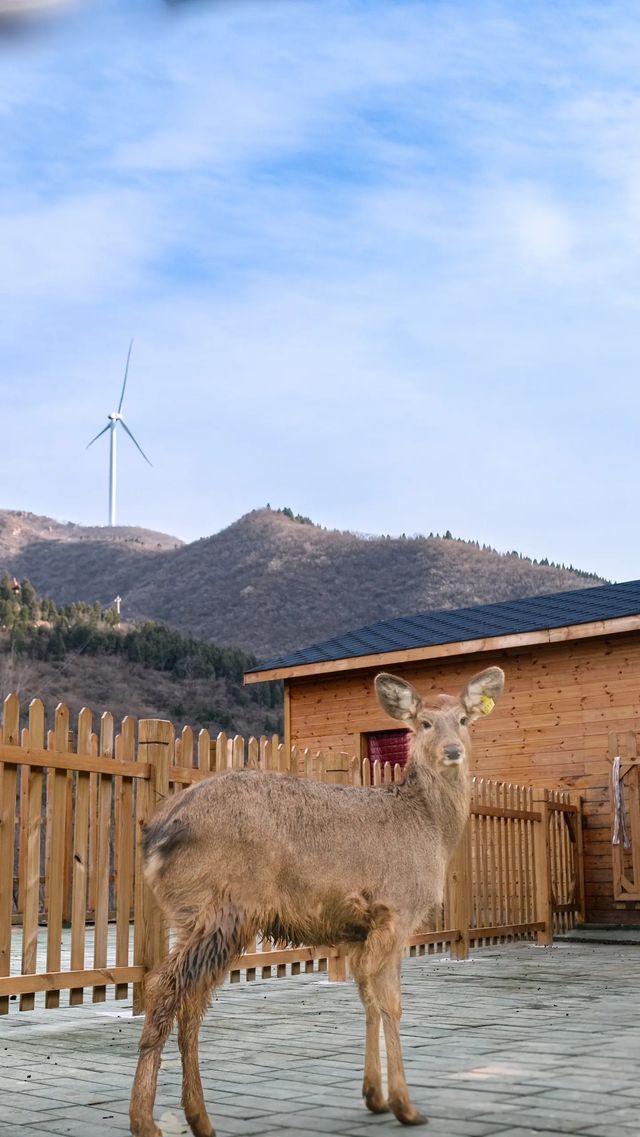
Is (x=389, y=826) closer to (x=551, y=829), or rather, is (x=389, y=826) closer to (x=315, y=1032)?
(x=315, y=1032)

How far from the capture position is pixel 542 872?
43.7 feet

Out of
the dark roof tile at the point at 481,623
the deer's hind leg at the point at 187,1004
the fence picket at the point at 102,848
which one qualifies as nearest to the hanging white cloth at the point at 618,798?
the dark roof tile at the point at 481,623

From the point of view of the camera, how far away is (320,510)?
343 feet

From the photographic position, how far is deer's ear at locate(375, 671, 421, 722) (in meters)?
5.64

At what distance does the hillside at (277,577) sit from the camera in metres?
83.6

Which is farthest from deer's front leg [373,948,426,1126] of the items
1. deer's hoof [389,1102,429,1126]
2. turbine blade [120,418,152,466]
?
turbine blade [120,418,152,466]

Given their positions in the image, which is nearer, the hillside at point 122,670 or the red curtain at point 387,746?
the red curtain at point 387,746

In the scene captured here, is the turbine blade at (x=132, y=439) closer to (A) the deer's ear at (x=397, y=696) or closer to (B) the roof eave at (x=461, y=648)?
(B) the roof eave at (x=461, y=648)

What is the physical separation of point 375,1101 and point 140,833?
118 inches

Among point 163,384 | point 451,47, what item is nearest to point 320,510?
point 163,384

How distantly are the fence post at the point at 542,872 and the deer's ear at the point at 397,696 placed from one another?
830 centimetres

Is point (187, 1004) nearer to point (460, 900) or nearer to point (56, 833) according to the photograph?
point (56, 833)

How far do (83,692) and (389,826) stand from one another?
4254 cm

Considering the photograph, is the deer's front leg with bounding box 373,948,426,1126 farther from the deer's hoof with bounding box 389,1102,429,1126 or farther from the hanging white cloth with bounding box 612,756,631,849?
the hanging white cloth with bounding box 612,756,631,849
